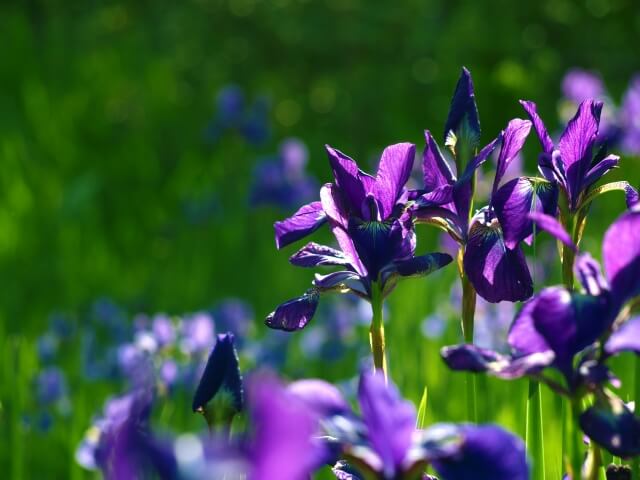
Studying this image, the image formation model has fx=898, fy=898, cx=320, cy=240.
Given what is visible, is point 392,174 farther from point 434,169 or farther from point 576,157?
point 576,157

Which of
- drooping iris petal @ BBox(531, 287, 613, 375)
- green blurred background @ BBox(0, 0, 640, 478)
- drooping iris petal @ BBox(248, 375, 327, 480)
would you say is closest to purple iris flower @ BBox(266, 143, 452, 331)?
drooping iris petal @ BBox(531, 287, 613, 375)

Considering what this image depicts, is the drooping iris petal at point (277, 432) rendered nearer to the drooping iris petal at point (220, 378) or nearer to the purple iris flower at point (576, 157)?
the drooping iris petal at point (220, 378)

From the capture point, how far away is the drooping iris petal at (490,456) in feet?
1.86

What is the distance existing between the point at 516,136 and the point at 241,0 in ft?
22.3

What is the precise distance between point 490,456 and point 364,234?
329mm

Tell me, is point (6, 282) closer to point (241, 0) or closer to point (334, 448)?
point (334, 448)

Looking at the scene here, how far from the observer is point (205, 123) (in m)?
5.48

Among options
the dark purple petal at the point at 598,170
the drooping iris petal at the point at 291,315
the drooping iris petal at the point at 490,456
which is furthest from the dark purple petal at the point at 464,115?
the drooping iris petal at the point at 490,456

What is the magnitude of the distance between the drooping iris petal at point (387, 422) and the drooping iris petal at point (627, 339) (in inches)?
6.7

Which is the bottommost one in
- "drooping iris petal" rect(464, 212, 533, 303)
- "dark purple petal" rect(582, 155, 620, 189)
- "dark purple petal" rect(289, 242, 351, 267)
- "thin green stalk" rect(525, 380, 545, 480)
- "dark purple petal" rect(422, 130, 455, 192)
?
"thin green stalk" rect(525, 380, 545, 480)

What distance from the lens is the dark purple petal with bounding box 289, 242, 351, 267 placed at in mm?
910

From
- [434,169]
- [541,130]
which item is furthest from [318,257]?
[541,130]

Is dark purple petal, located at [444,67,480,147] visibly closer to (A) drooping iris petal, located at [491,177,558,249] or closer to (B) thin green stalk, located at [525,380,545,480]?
(A) drooping iris petal, located at [491,177,558,249]

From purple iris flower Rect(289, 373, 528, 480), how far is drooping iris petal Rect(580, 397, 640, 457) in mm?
88
